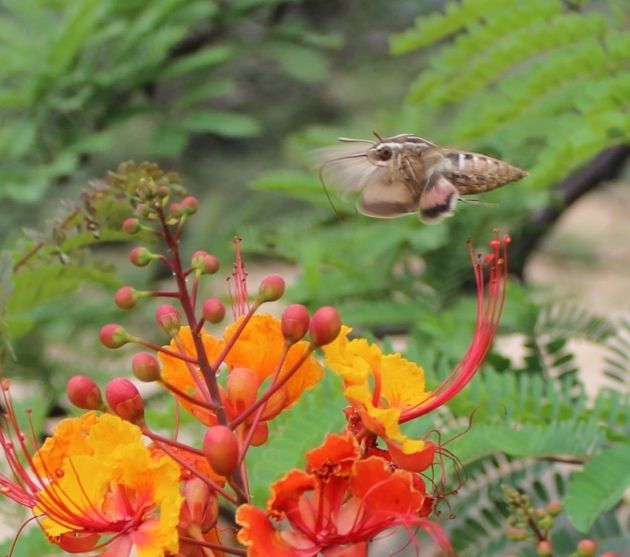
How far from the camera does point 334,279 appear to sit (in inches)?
82.7

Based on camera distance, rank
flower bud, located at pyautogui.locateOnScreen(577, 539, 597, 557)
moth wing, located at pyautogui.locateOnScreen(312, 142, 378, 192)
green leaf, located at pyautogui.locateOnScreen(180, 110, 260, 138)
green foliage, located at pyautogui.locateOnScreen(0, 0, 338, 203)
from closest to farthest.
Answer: flower bud, located at pyautogui.locateOnScreen(577, 539, 597, 557), moth wing, located at pyautogui.locateOnScreen(312, 142, 378, 192), green foliage, located at pyautogui.locateOnScreen(0, 0, 338, 203), green leaf, located at pyautogui.locateOnScreen(180, 110, 260, 138)

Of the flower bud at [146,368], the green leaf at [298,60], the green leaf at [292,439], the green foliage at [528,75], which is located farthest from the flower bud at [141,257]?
the green leaf at [298,60]

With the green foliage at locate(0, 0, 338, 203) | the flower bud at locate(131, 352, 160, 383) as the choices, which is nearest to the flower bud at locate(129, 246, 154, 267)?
the flower bud at locate(131, 352, 160, 383)

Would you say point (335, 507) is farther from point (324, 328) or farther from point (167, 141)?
point (167, 141)

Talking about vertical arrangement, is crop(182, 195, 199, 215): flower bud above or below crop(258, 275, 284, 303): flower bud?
above

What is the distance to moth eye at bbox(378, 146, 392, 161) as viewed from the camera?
1289 mm

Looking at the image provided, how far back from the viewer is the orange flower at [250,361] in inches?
40.2

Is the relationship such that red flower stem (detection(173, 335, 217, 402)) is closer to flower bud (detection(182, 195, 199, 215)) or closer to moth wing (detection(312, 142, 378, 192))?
flower bud (detection(182, 195, 199, 215))

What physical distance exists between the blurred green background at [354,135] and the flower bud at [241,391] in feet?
1.37

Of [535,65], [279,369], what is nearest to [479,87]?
[535,65]

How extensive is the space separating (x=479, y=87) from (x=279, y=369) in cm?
124

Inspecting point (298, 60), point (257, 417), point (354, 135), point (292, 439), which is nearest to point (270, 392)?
point (257, 417)

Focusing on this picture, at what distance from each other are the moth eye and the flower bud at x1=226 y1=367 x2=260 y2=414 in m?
0.38

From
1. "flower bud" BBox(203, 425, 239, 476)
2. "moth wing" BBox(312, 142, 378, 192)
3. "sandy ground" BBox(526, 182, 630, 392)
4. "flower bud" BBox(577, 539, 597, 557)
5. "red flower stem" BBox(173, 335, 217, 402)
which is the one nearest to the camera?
"flower bud" BBox(203, 425, 239, 476)
